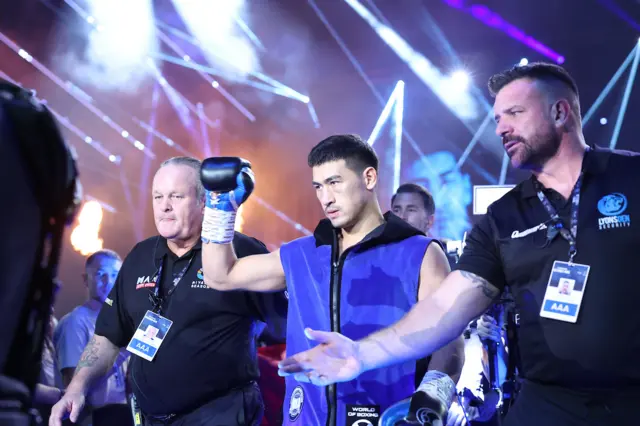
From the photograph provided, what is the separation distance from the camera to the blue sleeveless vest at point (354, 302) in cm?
260

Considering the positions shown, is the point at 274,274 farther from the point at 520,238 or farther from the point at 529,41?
the point at 529,41

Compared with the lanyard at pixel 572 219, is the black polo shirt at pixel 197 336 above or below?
below

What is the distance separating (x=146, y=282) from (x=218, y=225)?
80 cm

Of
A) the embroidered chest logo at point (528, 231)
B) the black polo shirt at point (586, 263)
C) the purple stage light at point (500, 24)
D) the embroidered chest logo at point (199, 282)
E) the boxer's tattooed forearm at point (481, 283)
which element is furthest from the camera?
the purple stage light at point (500, 24)

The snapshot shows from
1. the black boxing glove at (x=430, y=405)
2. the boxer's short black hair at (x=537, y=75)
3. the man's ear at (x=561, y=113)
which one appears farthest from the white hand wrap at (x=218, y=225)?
the man's ear at (x=561, y=113)

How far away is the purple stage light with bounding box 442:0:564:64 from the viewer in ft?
32.2

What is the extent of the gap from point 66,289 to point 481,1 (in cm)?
856

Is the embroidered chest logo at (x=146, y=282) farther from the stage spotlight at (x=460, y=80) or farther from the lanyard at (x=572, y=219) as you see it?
the stage spotlight at (x=460, y=80)

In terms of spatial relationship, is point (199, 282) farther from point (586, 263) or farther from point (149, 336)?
point (586, 263)

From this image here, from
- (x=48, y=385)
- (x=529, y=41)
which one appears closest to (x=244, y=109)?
(x=529, y=41)

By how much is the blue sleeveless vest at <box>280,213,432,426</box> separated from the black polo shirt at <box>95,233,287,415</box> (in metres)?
0.46

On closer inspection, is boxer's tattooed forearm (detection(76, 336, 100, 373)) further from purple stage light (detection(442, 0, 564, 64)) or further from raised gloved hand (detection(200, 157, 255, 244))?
purple stage light (detection(442, 0, 564, 64))

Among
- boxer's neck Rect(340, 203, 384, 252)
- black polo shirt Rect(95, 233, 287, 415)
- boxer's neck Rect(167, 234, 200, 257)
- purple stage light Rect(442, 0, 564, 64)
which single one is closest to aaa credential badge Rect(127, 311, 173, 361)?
black polo shirt Rect(95, 233, 287, 415)

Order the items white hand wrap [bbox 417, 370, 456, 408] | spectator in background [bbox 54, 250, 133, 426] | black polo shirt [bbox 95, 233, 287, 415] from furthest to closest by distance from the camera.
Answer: spectator in background [bbox 54, 250, 133, 426] → black polo shirt [bbox 95, 233, 287, 415] → white hand wrap [bbox 417, 370, 456, 408]
